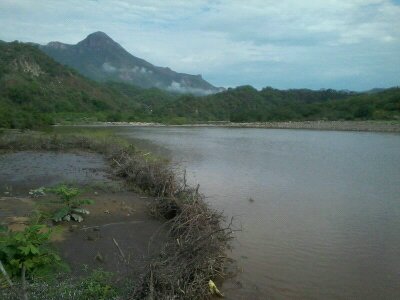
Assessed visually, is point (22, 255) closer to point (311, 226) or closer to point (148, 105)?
point (311, 226)

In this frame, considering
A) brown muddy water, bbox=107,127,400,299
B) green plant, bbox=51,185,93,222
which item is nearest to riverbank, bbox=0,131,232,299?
green plant, bbox=51,185,93,222

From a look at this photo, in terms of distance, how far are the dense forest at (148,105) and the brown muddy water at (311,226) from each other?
131 ft

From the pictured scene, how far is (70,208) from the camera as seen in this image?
28.8ft

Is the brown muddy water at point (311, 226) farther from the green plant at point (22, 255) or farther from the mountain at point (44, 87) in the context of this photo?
the mountain at point (44, 87)

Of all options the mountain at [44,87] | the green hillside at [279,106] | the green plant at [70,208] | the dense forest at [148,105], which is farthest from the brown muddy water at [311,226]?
the mountain at [44,87]

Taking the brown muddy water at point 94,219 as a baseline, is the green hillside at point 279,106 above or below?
above

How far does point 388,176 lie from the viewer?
55.5ft

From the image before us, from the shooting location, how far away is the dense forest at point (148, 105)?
233ft

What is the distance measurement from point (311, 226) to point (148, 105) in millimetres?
118176

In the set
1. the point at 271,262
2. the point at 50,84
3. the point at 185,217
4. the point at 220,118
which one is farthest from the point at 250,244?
the point at 220,118

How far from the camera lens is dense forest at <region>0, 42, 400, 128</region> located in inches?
2800

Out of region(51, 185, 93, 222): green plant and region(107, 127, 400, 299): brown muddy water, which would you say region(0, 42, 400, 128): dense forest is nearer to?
region(107, 127, 400, 299): brown muddy water

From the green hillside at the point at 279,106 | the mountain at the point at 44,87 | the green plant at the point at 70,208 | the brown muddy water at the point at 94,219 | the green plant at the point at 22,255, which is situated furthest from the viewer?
the mountain at the point at 44,87

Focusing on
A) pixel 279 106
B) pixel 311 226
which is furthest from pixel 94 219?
pixel 279 106
